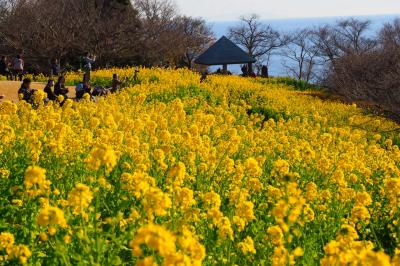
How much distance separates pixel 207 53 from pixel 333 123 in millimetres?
21530

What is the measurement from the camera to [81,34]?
3425cm

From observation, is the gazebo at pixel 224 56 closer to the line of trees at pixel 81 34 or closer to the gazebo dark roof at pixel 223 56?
the gazebo dark roof at pixel 223 56

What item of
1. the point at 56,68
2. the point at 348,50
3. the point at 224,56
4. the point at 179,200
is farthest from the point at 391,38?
the point at 179,200

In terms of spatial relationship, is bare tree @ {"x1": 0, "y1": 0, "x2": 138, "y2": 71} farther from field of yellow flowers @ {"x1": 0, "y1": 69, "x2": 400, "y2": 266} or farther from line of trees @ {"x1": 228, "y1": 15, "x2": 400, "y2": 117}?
field of yellow flowers @ {"x1": 0, "y1": 69, "x2": 400, "y2": 266}

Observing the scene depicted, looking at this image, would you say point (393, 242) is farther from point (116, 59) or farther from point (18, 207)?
point (116, 59)

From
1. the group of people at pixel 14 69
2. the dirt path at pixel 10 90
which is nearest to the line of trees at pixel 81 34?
the group of people at pixel 14 69

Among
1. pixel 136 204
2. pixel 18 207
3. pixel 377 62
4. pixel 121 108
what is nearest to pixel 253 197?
pixel 136 204

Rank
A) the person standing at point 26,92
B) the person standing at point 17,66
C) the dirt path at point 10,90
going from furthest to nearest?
the person standing at point 17,66
the dirt path at point 10,90
the person standing at point 26,92

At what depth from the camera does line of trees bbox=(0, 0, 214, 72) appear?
106ft

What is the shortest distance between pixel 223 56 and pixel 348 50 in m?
11.8

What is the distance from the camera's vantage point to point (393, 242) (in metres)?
6.62

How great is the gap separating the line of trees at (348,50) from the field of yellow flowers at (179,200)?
9.41m

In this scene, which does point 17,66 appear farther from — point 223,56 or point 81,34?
point 223,56

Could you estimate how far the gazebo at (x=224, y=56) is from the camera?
1463 inches
